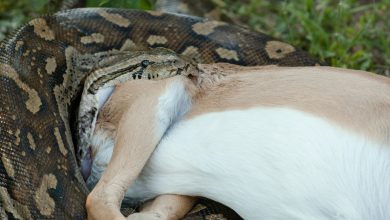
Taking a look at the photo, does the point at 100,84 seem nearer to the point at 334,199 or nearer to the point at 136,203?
the point at 136,203

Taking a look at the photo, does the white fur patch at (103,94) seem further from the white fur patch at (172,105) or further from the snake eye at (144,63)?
the white fur patch at (172,105)

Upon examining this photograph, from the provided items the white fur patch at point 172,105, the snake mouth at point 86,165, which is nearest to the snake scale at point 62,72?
the snake mouth at point 86,165

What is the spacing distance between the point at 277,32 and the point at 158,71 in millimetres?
2908

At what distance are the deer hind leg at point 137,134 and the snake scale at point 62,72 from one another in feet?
0.83

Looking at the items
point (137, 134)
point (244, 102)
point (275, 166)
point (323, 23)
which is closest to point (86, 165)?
point (137, 134)

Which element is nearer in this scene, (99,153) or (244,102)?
(244,102)

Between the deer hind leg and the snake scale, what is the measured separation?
0.83ft

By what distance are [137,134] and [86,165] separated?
26.2 inches

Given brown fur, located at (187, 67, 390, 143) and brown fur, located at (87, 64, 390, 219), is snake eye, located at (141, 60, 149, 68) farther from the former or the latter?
brown fur, located at (187, 67, 390, 143)

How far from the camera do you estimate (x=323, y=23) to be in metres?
6.94

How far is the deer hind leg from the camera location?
3707 mm

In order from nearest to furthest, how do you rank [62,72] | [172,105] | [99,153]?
[172,105], [99,153], [62,72]

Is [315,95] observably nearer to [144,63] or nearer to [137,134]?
[137,134]

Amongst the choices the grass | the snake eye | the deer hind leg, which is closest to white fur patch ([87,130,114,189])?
the deer hind leg
